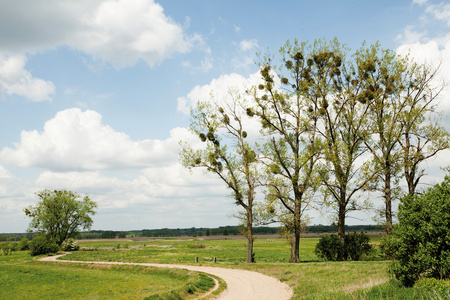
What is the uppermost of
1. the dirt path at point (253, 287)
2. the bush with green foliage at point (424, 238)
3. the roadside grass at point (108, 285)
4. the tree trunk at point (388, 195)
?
the tree trunk at point (388, 195)

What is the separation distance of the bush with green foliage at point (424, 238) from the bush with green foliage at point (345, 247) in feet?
59.6

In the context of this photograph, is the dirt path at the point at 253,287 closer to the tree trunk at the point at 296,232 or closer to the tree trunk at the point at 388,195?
the tree trunk at the point at 296,232

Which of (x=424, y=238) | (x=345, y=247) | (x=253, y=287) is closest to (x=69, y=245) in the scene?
(x=345, y=247)

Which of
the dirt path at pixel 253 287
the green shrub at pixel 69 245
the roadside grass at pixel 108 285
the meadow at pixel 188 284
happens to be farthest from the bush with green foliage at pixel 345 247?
the green shrub at pixel 69 245

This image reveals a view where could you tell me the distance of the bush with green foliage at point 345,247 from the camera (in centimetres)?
3353

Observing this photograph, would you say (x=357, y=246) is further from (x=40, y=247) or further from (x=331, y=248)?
(x=40, y=247)

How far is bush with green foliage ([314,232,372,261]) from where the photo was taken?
3353 cm

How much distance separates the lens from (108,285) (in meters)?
24.9

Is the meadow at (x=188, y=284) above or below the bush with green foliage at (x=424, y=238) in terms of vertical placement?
below

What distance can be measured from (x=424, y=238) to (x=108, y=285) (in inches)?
860

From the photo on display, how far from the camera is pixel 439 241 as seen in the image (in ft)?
45.6

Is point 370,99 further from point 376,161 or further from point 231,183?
point 231,183

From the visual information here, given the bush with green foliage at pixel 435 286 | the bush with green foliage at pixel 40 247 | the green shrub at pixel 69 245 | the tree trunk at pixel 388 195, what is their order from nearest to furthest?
the bush with green foliage at pixel 435 286 → the tree trunk at pixel 388 195 → the bush with green foliage at pixel 40 247 → the green shrub at pixel 69 245

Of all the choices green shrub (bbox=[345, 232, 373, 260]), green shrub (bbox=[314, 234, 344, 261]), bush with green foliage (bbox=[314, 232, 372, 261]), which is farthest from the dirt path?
green shrub (bbox=[345, 232, 373, 260])
